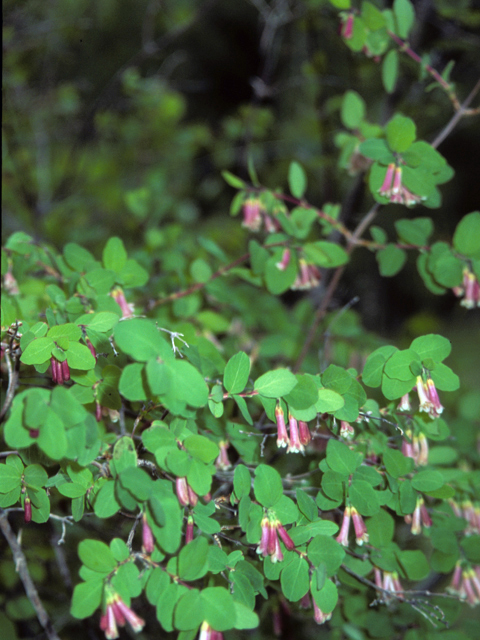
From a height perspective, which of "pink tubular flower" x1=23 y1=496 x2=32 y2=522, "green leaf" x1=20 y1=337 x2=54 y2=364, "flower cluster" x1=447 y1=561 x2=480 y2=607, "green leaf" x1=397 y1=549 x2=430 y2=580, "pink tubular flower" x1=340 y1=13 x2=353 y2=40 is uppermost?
"pink tubular flower" x1=340 y1=13 x2=353 y2=40

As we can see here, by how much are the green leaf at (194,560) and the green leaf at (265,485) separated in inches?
4.9

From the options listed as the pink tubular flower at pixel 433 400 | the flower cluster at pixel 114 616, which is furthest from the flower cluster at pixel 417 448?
the flower cluster at pixel 114 616

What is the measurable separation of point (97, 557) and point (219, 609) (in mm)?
195

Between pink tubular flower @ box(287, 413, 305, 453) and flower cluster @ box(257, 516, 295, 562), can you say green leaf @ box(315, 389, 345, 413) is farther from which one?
flower cluster @ box(257, 516, 295, 562)

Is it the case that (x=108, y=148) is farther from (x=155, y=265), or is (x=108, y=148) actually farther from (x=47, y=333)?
(x=47, y=333)

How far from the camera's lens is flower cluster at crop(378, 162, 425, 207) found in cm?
115

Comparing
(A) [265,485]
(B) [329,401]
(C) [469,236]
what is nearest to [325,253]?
(C) [469,236]

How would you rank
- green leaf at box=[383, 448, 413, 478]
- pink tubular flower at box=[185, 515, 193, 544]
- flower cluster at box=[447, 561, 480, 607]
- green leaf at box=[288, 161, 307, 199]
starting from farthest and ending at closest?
green leaf at box=[288, 161, 307, 199], flower cluster at box=[447, 561, 480, 607], green leaf at box=[383, 448, 413, 478], pink tubular flower at box=[185, 515, 193, 544]

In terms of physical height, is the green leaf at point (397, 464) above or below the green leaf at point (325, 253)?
below

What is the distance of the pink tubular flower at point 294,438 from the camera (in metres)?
0.82

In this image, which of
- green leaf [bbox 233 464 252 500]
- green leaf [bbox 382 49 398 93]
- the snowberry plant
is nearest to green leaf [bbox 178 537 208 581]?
the snowberry plant

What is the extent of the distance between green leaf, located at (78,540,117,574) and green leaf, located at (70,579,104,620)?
0.07ft

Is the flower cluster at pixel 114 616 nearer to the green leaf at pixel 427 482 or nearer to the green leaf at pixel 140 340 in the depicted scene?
the green leaf at pixel 140 340

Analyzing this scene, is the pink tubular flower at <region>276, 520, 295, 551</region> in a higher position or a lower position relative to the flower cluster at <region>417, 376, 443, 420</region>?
lower
